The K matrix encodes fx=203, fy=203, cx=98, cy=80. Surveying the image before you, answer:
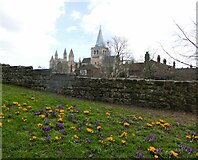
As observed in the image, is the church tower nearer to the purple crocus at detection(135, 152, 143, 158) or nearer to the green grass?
the green grass

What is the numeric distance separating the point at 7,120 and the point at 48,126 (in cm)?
111

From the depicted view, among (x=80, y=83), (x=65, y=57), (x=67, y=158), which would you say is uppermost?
(x=65, y=57)

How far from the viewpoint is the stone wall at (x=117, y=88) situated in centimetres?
818

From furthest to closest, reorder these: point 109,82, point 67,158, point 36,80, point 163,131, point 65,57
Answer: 1. point 65,57
2. point 36,80
3. point 109,82
4. point 163,131
5. point 67,158

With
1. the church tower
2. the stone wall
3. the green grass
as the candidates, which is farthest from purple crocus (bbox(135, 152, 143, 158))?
the church tower

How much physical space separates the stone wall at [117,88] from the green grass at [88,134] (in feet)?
4.32

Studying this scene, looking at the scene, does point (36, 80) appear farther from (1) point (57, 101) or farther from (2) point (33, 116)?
(2) point (33, 116)

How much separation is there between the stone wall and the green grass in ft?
4.32

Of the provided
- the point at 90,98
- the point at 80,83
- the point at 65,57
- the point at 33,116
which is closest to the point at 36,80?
the point at 80,83

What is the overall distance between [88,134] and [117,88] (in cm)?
478

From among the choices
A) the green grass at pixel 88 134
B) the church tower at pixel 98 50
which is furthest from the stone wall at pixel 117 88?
the church tower at pixel 98 50

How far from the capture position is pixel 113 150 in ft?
14.0

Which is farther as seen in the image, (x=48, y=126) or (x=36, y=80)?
(x=36, y=80)

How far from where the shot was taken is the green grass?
161 inches
